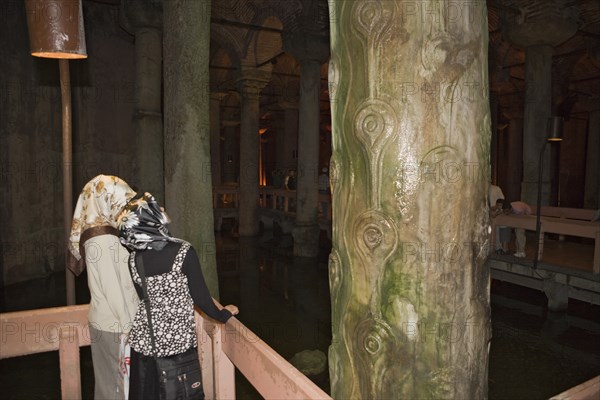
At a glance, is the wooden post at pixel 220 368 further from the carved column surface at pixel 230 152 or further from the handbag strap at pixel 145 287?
the carved column surface at pixel 230 152

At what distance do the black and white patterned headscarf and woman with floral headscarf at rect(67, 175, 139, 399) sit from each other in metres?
0.32

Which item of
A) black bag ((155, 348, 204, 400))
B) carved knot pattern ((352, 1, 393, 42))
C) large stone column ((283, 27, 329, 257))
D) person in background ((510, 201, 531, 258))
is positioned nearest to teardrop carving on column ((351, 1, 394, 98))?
carved knot pattern ((352, 1, 393, 42))

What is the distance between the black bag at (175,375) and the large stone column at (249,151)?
415 inches

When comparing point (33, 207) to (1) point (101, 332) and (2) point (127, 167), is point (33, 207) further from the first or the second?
(1) point (101, 332)

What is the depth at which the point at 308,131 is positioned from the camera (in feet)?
34.9

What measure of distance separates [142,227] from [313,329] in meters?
4.59

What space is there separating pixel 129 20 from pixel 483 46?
778 cm

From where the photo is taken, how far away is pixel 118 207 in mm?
2520

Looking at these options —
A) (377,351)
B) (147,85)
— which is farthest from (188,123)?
(147,85)

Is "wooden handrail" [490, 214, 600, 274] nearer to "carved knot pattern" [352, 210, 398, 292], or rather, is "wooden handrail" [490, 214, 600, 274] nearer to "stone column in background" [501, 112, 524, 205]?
"carved knot pattern" [352, 210, 398, 292]

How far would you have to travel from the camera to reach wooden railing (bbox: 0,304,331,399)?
2211 millimetres

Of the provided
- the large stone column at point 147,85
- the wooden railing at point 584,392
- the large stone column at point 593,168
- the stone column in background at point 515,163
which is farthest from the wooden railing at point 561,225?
the large stone column at point 593,168

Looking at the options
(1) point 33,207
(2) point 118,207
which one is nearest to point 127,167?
(1) point 33,207

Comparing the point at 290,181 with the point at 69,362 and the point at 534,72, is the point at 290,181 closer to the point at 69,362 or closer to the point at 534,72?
the point at 534,72
